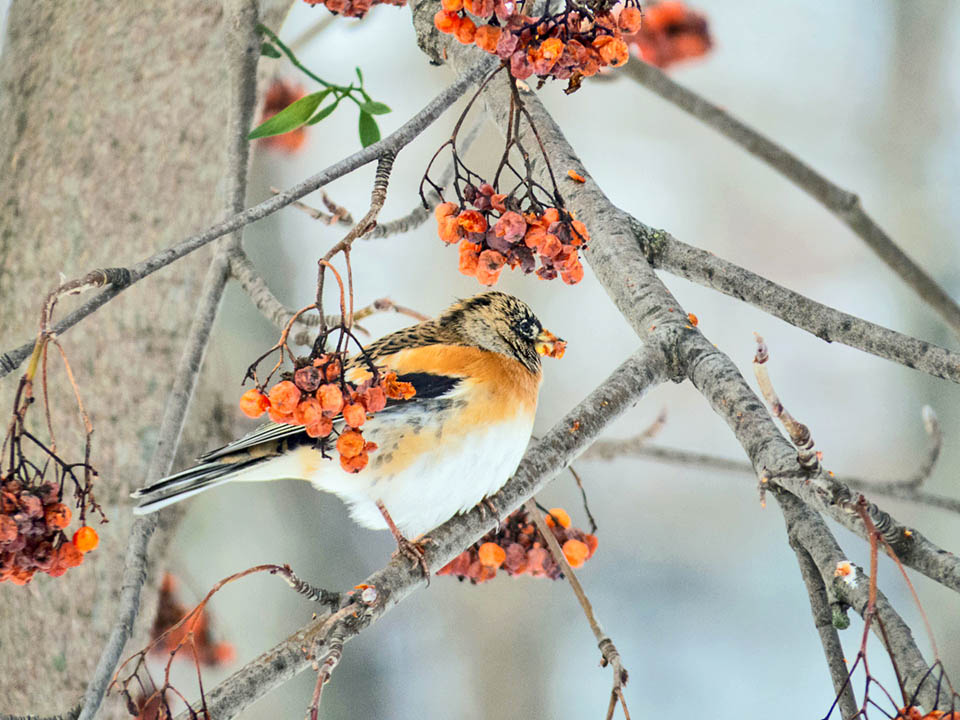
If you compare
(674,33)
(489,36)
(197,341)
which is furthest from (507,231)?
(674,33)

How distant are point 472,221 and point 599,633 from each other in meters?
0.57

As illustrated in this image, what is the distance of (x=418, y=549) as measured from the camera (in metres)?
1.20

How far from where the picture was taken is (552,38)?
954 mm

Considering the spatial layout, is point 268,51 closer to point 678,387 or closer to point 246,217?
point 246,217

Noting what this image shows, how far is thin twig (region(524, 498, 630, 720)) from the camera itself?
1084 millimetres

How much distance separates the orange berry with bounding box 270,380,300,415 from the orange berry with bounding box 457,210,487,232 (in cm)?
28

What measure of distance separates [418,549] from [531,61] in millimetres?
605

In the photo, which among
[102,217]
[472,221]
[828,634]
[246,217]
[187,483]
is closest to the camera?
[246,217]

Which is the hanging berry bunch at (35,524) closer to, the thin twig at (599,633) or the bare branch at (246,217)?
the bare branch at (246,217)

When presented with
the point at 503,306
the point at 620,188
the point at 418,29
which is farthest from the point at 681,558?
the point at 418,29

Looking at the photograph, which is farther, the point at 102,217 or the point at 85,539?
the point at 102,217

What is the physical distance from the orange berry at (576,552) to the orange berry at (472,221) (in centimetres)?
65

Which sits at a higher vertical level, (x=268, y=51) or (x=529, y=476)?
(x=268, y=51)

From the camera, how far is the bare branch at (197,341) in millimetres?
1104
